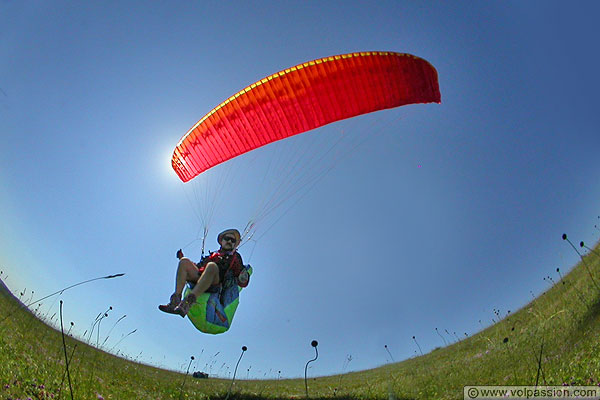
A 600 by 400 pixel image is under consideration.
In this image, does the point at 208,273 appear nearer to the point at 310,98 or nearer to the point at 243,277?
the point at 243,277

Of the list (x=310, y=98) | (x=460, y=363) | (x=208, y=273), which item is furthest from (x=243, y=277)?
(x=460, y=363)

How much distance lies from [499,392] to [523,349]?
4.22m

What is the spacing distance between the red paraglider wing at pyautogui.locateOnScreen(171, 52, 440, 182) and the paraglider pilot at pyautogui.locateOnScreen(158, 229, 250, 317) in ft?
8.73

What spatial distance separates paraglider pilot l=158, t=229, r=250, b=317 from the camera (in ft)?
26.9

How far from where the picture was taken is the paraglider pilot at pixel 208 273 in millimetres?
8203

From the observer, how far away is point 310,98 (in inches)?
369

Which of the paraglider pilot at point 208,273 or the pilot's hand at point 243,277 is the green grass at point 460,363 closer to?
the paraglider pilot at point 208,273

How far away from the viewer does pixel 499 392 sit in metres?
5.32

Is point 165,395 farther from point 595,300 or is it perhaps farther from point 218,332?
point 595,300

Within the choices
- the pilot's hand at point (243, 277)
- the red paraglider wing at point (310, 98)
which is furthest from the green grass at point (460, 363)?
the red paraglider wing at point (310, 98)


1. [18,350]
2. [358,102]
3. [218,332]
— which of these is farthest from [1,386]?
[358,102]

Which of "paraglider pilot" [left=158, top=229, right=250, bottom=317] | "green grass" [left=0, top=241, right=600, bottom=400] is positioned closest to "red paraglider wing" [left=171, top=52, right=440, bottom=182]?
"paraglider pilot" [left=158, top=229, right=250, bottom=317]

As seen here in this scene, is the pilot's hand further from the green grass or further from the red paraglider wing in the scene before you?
the red paraglider wing

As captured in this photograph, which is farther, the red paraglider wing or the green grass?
the red paraglider wing
